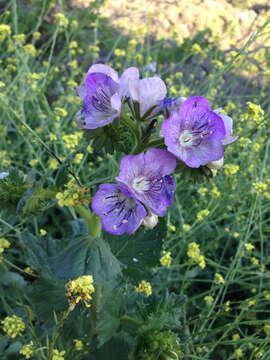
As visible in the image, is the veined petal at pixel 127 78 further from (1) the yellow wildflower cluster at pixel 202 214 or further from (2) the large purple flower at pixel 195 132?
(1) the yellow wildflower cluster at pixel 202 214

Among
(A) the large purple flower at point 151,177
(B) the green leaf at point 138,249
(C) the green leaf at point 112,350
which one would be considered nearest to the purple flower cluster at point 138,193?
(A) the large purple flower at point 151,177

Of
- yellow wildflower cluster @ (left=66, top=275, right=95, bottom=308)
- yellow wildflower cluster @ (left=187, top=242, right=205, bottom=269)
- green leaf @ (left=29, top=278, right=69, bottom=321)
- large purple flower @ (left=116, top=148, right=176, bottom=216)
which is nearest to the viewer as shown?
yellow wildflower cluster @ (left=66, top=275, right=95, bottom=308)

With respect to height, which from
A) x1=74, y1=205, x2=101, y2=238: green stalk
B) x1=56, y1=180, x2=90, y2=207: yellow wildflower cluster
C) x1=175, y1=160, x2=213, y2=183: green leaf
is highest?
x1=175, y1=160, x2=213, y2=183: green leaf

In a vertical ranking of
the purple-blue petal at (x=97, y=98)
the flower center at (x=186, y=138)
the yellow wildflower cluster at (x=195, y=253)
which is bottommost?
the yellow wildflower cluster at (x=195, y=253)

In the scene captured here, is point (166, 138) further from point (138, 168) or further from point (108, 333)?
point (108, 333)

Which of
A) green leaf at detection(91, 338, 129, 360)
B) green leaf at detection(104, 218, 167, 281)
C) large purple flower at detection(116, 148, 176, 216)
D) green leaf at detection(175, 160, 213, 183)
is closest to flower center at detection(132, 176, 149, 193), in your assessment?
large purple flower at detection(116, 148, 176, 216)

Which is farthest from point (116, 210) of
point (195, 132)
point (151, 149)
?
point (195, 132)

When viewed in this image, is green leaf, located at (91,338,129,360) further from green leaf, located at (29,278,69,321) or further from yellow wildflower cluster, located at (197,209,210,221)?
yellow wildflower cluster, located at (197,209,210,221)
